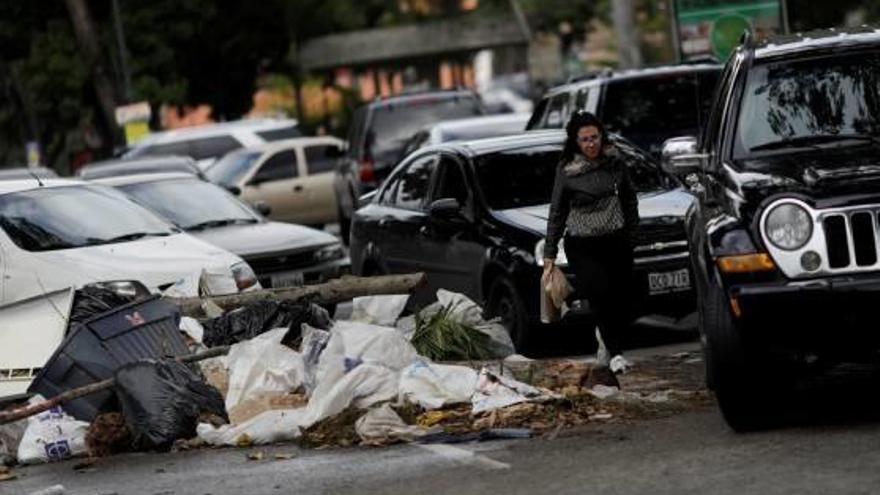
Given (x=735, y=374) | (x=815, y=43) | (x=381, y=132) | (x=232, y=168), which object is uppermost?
(x=815, y=43)

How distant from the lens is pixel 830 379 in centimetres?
1149

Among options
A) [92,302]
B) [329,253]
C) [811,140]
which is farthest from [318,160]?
[811,140]

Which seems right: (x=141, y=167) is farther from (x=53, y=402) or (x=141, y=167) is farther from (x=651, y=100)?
(x=53, y=402)

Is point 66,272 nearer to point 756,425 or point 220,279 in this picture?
point 220,279

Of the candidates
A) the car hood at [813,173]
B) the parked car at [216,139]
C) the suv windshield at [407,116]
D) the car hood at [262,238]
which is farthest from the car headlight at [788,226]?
the parked car at [216,139]

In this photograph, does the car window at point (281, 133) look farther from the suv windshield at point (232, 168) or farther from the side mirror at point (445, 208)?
the side mirror at point (445, 208)

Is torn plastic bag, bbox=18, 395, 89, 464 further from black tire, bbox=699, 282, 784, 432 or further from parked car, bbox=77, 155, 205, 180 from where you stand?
parked car, bbox=77, 155, 205, 180

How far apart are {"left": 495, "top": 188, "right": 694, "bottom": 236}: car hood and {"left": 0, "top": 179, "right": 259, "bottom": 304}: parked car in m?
1.99

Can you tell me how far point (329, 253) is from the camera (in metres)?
19.4

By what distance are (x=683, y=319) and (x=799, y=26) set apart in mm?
33246

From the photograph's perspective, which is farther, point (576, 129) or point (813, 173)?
point (576, 129)

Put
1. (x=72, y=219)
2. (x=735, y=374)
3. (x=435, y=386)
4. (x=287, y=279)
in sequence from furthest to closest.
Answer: (x=287, y=279), (x=72, y=219), (x=435, y=386), (x=735, y=374)

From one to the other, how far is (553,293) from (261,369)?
1.72 meters

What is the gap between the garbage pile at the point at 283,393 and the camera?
1095 cm
